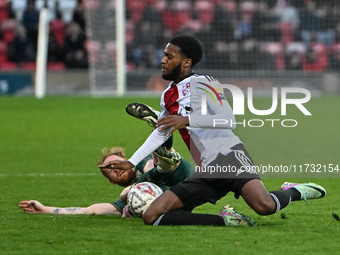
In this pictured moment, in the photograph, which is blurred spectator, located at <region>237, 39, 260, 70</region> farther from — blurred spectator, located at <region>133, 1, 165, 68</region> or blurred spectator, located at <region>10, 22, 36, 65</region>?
blurred spectator, located at <region>10, 22, 36, 65</region>

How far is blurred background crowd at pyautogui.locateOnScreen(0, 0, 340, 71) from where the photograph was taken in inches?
776

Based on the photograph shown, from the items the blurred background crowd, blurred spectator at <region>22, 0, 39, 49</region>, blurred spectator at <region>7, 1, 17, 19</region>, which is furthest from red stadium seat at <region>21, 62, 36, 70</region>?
blurred spectator at <region>7, 1, 17, 19</region>

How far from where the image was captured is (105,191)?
7.14 metres

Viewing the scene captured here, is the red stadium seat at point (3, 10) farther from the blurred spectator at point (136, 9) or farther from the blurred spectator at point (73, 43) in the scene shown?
the blurred spectator at point (136, 9)

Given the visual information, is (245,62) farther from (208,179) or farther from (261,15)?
(208,179)

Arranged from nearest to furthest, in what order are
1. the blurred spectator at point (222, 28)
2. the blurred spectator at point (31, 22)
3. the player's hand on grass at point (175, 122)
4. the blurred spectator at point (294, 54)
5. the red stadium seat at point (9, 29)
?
the player's hand on grass at point (175, 122), the blurred spectator at point (222, 28), the blurred spectator at point (294, 54), the blurred spectator at point (31, 22), the red stadium seat at point (9, 29)

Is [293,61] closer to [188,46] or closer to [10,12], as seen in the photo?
[10,12]

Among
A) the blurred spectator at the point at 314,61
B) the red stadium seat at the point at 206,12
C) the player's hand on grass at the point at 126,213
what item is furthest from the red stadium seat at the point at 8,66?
the player's hand on grass at the point at 126,213

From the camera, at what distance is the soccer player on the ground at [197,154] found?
5043 mm

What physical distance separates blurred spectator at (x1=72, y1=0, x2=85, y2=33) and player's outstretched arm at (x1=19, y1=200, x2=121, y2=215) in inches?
613

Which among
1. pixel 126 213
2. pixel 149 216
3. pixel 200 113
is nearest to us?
pixel 149 216

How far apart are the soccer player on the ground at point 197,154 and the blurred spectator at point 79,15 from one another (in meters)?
15.8

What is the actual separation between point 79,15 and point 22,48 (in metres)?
2.22

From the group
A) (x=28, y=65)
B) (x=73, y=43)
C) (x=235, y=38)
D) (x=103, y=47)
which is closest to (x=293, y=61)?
(x=235, y=38)
